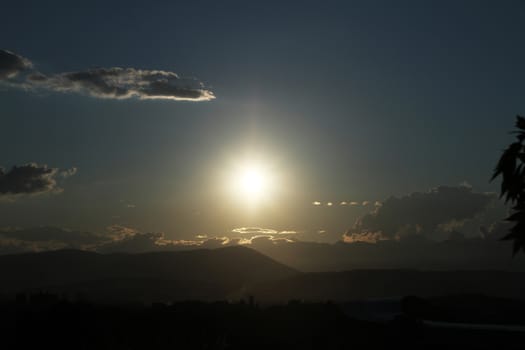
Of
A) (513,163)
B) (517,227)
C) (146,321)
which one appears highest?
(146,321)

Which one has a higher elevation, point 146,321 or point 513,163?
point 146,321

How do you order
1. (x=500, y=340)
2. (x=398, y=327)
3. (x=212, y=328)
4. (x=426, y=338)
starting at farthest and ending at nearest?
(x=212, y=328)
(x=398, y=327)
(x=426, y=338)
(x=500, y=340)

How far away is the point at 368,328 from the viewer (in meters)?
81.2

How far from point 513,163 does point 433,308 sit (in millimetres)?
108618

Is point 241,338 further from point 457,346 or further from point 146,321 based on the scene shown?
point 457,346

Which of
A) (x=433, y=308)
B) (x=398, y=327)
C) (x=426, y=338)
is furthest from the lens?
(x=433, y=308)

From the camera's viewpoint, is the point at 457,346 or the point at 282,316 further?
the point at 282,316

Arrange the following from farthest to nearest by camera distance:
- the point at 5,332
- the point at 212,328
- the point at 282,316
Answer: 1. the point at 282,316
2. the point at 212,328
3. the point at 5,332

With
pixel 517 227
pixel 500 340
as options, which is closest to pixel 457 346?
pixel 500 340

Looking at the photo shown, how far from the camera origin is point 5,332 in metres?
78.1

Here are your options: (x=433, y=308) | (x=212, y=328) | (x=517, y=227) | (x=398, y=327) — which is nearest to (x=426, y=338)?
(x=398, y=327)

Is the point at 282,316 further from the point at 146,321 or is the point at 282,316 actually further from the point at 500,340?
the point at 500,340

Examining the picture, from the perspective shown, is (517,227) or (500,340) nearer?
(517,227)

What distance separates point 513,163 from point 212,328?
7837 cm
